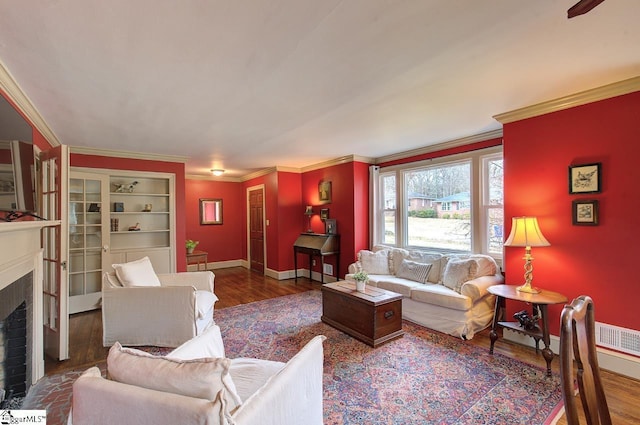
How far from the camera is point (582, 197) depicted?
259cm

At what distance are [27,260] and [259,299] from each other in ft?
9.54


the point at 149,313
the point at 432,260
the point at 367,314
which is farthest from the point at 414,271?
the point at 149,313

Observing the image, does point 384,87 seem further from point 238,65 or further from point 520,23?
point 238,65

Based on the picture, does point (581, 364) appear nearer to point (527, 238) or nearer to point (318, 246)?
point (527, 238)

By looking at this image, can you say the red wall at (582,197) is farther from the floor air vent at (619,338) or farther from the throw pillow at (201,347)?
the throw pillow at (201,347)

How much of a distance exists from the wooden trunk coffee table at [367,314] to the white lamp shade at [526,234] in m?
1.22

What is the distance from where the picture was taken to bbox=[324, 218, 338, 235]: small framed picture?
5387 millimetres

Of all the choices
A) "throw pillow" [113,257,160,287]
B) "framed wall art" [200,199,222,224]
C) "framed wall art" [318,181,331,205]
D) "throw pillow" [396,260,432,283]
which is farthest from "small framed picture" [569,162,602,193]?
"framed wall art" [200,199,222,224]

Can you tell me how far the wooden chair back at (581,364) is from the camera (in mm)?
788

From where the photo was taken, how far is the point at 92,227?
4309mm

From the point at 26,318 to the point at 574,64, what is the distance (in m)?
4.26

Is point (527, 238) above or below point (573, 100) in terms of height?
below

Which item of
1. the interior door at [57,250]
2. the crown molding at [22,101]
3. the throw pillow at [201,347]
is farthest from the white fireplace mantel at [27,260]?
the throw pillow at [201,347]

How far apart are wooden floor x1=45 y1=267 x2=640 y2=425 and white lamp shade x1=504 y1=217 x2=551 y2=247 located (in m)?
1.02
